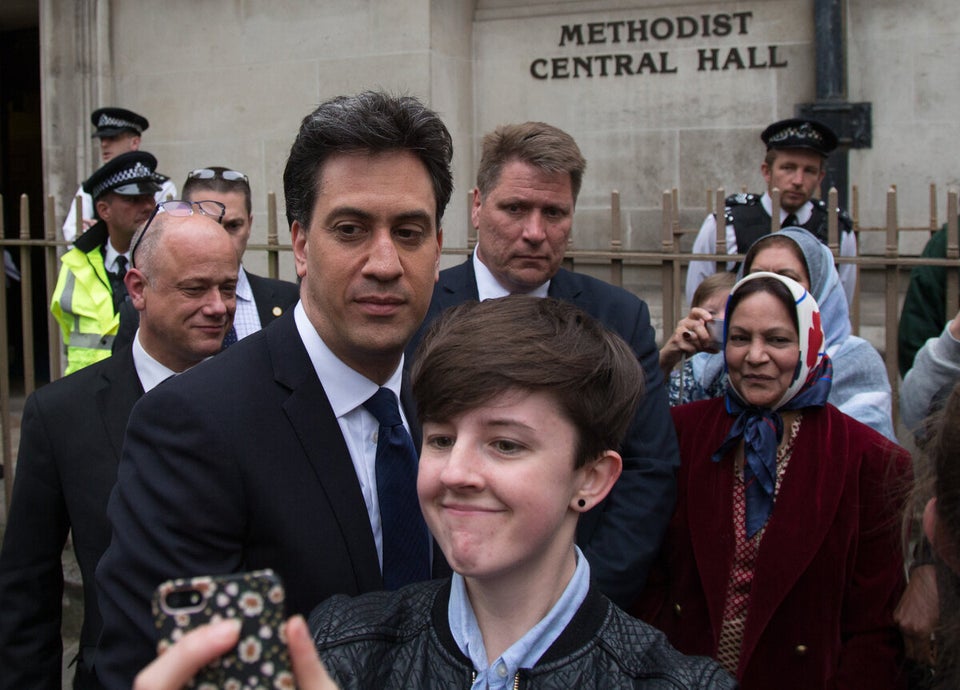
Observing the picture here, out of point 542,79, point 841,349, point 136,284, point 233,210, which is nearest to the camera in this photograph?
point 136,284

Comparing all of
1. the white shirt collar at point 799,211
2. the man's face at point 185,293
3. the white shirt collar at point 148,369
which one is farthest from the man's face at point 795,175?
the white shirt collar at point 148,369

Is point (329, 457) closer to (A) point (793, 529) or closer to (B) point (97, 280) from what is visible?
(A) point (793, 529)

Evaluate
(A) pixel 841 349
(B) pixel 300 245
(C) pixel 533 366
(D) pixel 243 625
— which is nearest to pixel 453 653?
(C) pixel 533 366

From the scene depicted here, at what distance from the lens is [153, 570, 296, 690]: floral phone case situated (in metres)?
1.01

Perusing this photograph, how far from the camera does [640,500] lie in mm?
2906

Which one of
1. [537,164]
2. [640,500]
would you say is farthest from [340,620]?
[537,164]

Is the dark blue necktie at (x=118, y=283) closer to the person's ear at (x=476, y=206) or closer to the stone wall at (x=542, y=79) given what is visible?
the person's ear at (x=476, y=206)

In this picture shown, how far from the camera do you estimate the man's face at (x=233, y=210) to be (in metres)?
4.57

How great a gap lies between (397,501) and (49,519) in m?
1.21

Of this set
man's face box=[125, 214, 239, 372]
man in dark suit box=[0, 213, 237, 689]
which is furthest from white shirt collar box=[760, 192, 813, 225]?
man in dark suit box=[0, 213, 237, 689]

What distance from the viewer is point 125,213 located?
4.83 metres

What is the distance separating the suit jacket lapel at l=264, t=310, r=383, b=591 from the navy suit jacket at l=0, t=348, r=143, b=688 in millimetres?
956

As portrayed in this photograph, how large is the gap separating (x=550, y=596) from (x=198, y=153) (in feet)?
22.8

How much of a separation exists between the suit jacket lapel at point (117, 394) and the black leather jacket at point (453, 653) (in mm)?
1272
